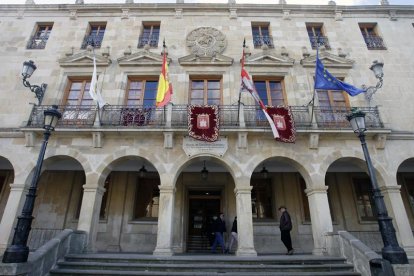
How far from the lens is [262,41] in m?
13.2

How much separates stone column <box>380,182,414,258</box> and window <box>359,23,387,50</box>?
25.9ft

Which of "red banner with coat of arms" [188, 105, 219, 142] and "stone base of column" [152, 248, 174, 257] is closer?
"stone base of column" [152, 248, 174, 257]

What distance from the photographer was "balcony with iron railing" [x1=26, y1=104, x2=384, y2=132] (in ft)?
33.3

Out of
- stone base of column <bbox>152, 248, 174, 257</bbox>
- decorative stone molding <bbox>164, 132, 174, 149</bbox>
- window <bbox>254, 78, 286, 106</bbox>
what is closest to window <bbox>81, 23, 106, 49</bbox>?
decorative stone molding <bbox>164, 132, 174, 149</bbox>

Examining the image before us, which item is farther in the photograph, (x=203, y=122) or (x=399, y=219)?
(x=203, y=122)

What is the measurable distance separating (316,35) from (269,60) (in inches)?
148

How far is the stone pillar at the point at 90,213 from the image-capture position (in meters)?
8.88

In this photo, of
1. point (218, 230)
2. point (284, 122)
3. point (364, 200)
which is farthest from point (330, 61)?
point (218, 230)

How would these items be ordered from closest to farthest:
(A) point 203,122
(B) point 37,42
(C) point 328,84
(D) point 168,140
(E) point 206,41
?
(C) point 328,84 → (D) point 168,140 → (A) point 203,122 → (E) point 206,41 → (B) point 37,42

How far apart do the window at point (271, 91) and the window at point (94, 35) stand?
337 inches

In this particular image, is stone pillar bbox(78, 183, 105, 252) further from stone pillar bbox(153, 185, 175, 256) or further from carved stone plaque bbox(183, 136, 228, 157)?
carved stone plaque bbox(183, 136, 228, 157)

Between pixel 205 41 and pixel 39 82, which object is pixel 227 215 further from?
pixel 39 82

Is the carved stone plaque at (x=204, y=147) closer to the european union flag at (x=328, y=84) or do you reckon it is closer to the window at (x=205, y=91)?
the window at (x=205, y=91)

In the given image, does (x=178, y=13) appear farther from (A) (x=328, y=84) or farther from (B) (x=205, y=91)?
(A) (x=328, y=84)
